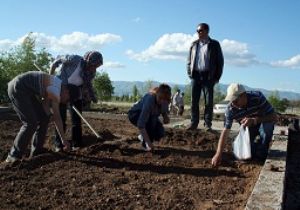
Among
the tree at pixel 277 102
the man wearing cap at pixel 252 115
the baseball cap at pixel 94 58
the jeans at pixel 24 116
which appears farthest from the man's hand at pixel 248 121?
the tree at pixel 277 102

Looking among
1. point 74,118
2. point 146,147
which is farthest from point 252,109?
point 74,118

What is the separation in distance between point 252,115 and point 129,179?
1968 millimetres

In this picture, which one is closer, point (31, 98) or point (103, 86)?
point (31, 98)

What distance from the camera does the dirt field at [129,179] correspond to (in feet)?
13.1

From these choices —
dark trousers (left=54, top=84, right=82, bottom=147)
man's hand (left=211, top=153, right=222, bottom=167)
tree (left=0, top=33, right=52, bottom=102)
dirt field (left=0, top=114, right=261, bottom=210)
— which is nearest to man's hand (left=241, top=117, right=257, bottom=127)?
dirt field (left=0, top=114, right=261, bottom=210)

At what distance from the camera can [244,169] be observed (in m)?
5.47

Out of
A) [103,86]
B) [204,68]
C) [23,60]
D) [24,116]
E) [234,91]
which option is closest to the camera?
[234,91]

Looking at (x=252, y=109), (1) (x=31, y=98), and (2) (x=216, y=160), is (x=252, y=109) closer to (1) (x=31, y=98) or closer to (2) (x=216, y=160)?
(2) (x=216, y=160)

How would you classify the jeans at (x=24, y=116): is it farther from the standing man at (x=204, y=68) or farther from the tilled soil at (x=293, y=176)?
the standing man at (x=204, y=68)

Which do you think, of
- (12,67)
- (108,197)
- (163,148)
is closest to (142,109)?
(163,148)

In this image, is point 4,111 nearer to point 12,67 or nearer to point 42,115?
point 42,115

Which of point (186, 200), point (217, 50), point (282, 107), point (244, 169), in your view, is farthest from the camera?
point (282, 107)

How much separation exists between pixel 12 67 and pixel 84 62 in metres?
16.2

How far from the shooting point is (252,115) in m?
5.93
